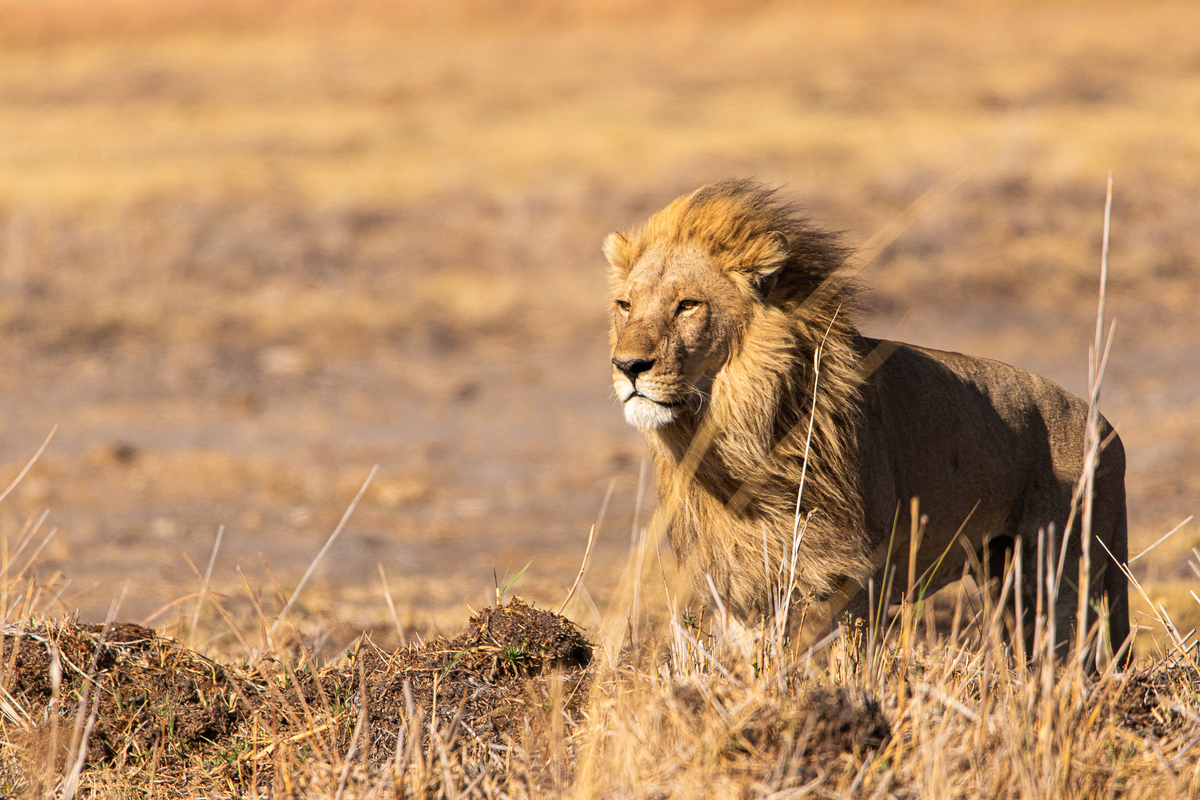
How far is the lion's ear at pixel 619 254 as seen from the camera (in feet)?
12.6

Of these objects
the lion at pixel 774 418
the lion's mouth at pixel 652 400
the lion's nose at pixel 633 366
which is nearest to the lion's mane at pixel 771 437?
the lion at pixel 774 418

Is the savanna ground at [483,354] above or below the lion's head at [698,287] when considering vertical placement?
below

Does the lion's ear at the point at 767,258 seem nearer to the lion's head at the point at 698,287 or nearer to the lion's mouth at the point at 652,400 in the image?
the lion's head at the point at 698,287

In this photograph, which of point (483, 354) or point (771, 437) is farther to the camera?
point (483, 354)

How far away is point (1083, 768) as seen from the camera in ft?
9.35

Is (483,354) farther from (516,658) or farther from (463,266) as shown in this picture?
(516,658)

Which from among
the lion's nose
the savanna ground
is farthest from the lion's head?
the savanna ground

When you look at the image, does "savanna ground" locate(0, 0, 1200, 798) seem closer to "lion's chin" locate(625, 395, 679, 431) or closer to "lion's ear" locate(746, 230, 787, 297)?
"lion's chin" locate(625, 395, 679, 431)

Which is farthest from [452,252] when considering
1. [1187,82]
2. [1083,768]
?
[1187,82]

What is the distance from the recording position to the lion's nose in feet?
11.0

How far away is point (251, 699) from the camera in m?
3.77

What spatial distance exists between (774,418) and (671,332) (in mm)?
404

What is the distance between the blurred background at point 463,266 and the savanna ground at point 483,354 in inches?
2.6

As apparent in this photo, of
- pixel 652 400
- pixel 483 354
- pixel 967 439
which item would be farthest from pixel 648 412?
pixel 483 354
